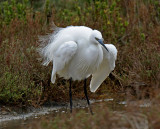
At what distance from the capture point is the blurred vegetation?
23.0ft

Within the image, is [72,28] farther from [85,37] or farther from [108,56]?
[108,56]

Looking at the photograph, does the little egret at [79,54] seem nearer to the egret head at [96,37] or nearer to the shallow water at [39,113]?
the egret head at [96,37]

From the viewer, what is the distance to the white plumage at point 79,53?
6359 mm

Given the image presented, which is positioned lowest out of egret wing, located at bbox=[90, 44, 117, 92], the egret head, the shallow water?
the shallow water

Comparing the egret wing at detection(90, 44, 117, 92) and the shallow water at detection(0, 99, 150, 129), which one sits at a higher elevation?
the egret wing at detection(90, 44, 117, 92)

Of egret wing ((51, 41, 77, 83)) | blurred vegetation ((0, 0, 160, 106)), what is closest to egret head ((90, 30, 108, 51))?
egret wing ((51, 41, 77, 83))

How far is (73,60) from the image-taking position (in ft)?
22.0

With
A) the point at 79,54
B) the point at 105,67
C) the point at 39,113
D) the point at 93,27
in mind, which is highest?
the point at 93,27

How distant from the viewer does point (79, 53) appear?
21.5 feet

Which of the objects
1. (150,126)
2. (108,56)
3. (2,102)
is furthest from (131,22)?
(150,126)

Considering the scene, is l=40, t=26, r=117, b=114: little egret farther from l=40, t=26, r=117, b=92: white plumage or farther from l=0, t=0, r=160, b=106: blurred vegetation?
l=0, t=0, r=160, b=106: blurred vegetation

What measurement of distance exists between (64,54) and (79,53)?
0.32 metres

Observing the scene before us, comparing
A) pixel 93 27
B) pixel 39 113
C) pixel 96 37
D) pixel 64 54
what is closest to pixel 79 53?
pixel 64 54

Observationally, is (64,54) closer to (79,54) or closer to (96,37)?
(79,54)
